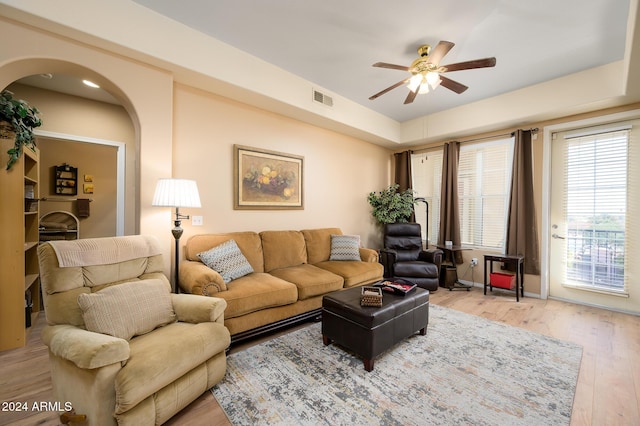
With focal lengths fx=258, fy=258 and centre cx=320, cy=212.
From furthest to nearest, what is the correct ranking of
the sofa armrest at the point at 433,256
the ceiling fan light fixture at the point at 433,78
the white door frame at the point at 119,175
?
the sofa armrest at the point at 433,256 < the white door frame at the point at 119,175 < the ceiling fan light fixture at the point at 433,78

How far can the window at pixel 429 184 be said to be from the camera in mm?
5137

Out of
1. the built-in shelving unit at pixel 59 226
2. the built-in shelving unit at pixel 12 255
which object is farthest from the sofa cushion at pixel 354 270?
the built-in shelving unit at pixel 59 226

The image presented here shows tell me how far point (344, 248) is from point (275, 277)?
A: 1.36 metres

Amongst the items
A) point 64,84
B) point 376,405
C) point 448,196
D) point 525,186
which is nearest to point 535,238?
point 525,186

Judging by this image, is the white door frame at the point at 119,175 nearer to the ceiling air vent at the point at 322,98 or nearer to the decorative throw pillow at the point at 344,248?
the ceiling air vent at the point at 322,98

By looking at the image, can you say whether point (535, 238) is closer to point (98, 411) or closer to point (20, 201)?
point (98, 411)

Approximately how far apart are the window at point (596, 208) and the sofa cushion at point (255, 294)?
162 inches

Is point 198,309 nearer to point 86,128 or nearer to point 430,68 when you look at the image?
point 430,68

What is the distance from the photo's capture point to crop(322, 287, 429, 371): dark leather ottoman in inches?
81.1

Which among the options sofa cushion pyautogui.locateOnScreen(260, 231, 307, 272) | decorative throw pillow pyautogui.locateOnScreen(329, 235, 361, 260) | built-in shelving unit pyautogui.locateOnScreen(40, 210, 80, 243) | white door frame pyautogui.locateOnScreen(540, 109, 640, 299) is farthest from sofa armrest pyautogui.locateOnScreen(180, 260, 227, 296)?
white door frame pyautogui.locateOnScreen(540, 109, 640, 299)

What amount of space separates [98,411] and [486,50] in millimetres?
4401

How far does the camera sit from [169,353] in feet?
4.85

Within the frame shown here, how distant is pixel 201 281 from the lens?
88.8 inches

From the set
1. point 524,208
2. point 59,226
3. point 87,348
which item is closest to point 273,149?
point 87,348
